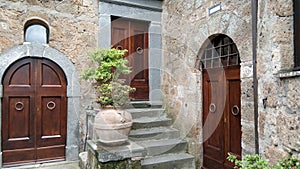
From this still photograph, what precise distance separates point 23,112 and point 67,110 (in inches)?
23.0

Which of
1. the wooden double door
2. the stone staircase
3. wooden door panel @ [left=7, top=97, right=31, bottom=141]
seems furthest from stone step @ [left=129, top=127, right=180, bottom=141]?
wooden door panel @ [left=7, top=97, right=31, bottom=141]

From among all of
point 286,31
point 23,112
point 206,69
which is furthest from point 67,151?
point 286,31

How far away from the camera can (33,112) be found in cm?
308

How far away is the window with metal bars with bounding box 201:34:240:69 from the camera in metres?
2.48

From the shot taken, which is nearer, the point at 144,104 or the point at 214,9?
the point at 214,9

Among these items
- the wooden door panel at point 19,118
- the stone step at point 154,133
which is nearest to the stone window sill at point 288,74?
the stone step at point 154,133

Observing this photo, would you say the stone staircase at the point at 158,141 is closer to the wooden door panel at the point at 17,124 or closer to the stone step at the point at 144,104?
the stone step at the point at 144,104

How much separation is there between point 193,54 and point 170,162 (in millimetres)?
1514

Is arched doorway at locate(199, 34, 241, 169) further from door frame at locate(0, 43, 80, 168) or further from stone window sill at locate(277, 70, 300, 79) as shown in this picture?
door frame at locate(0, 43, 80, 168)

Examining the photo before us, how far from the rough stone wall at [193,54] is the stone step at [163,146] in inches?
5.1

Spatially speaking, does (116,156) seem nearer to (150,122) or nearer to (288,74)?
(150,122)

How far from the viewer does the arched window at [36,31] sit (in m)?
3.12

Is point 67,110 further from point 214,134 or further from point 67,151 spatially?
point 214,134

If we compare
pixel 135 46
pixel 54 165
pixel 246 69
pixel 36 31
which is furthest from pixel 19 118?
pixel 246 69
